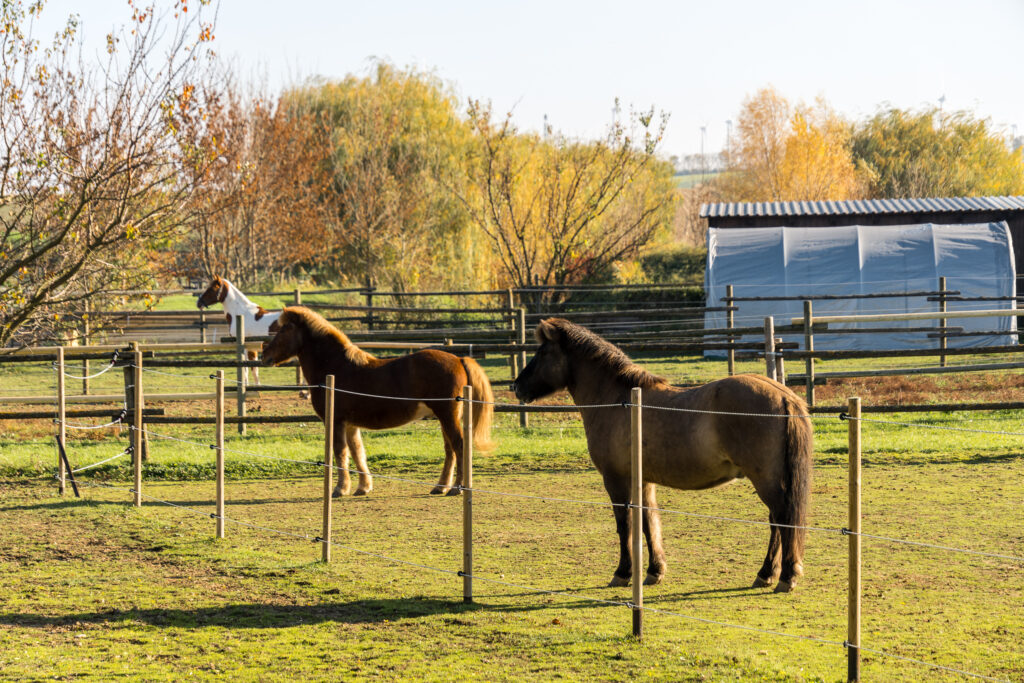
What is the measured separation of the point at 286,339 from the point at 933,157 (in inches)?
1665

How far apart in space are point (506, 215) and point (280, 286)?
1314cm

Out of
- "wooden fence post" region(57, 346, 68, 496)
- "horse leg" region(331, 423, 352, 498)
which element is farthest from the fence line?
"horse leg" region(331, 423, 352, 498)

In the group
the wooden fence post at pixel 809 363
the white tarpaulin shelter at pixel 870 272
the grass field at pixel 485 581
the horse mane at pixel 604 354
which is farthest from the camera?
the white tarpaulin shelter at pixel 870 272

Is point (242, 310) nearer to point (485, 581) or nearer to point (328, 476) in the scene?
point (328, 476)

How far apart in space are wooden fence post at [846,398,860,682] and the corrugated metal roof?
71.7 ft

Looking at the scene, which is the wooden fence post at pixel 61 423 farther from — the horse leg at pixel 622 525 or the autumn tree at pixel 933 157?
the autumn tree at pixel 933 157

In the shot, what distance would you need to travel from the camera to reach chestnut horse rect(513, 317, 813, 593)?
6.04 m

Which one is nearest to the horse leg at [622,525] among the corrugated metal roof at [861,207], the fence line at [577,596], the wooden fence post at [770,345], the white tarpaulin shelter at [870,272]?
the fence line at [577,596]

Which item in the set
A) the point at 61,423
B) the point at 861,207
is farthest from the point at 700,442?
the point at 861,207

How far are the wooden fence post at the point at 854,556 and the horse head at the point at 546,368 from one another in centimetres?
291

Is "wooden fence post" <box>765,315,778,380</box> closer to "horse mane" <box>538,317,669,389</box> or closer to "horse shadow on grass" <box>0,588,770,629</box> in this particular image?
"horse mane" <box>538,317,669,389</box>

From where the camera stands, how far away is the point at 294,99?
36.1 m

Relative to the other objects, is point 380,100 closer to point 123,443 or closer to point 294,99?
point 294,99

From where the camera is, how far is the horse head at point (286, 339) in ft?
34.4
